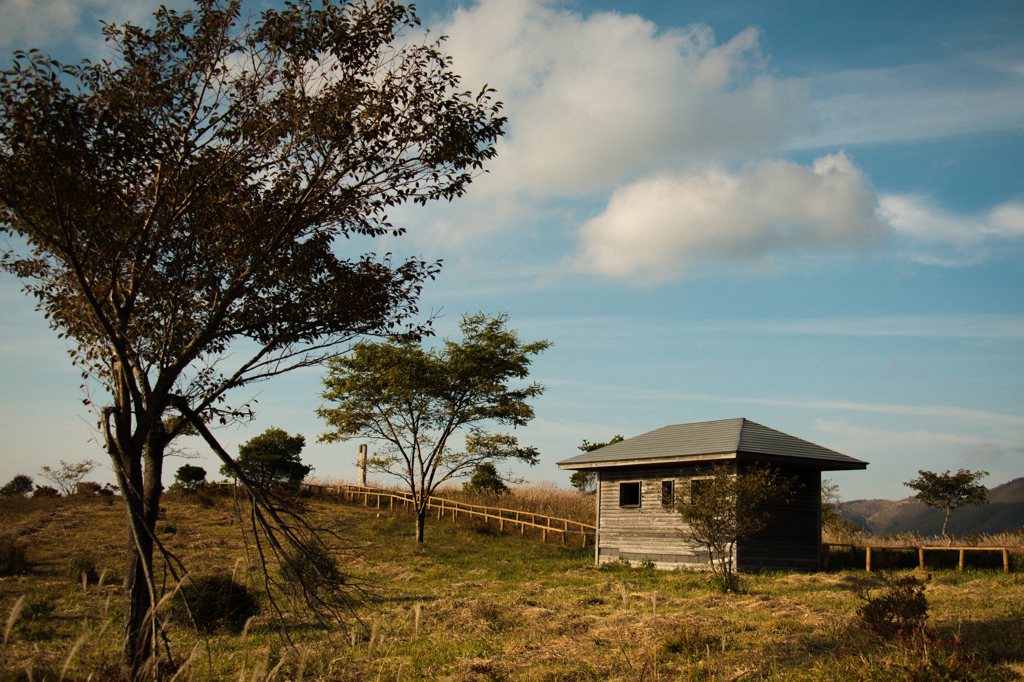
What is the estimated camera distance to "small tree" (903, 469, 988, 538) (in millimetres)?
31625

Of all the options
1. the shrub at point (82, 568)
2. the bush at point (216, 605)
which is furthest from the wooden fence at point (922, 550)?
the shrub at point (82, 568)

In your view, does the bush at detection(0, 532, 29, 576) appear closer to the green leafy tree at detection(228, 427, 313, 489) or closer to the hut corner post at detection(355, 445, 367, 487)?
the hut corner post at detection(355, 445, 367, 487)

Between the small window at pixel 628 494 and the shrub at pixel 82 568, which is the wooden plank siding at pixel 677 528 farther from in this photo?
the shrub at pixel 82 568

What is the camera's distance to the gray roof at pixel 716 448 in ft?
64.2

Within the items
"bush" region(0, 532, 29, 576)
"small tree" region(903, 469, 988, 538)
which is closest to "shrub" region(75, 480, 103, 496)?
"bush" region(0, 532, 29, 576)

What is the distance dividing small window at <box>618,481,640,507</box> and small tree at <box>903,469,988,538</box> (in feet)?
59.7

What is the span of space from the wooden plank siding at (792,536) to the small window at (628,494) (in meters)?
4.58

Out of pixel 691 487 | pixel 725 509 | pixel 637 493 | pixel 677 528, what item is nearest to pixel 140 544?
pixel 725 509

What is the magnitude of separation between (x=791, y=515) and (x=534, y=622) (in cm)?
1267

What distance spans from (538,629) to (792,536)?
1298cm

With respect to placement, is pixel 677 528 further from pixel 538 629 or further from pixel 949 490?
pixel 949 490

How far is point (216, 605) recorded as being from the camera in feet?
38.7

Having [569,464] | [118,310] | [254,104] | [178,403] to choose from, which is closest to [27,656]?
[178,403]

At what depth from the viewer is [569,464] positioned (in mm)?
24672
